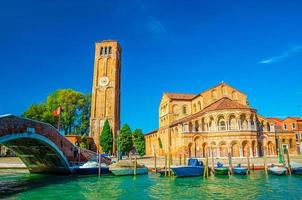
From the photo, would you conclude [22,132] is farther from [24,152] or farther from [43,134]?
[24,152]

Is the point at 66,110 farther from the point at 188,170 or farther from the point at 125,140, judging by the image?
the point at 188,170

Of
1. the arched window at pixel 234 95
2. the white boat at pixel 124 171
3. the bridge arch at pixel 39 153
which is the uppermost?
the arched window at pixel 234 95

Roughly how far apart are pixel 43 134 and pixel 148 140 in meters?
42.1

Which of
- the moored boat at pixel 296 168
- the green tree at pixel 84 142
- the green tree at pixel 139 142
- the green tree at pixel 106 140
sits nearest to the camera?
the moored boat at pixel 296 168

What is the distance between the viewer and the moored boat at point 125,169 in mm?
22453

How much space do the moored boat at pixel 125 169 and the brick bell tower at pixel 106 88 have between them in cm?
2077

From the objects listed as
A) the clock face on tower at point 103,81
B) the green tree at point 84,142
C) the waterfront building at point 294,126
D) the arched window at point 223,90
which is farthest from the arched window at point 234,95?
the green tree at point 84,142

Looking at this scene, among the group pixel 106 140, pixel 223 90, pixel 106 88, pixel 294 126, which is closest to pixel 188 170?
pixel 106 140

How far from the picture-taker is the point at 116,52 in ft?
→ 161

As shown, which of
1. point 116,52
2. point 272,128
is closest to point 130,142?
point 116,52

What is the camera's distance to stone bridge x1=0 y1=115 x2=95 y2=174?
15250 millimetres

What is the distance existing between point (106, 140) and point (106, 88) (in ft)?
35.6

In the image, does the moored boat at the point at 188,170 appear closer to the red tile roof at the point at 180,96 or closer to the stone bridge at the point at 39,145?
the stone bridge at the point at 39,145

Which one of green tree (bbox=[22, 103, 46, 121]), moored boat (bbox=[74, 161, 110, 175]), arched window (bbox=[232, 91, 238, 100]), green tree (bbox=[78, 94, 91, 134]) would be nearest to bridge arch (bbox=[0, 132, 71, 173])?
moored boat (bbox=[74, 161, 110, 175])
